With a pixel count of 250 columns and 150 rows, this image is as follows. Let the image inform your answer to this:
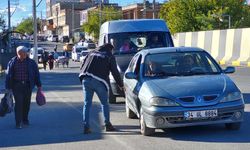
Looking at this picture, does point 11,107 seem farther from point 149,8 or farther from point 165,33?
point 149,8

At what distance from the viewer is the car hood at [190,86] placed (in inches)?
390

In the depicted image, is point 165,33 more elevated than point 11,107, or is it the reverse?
point 165,33

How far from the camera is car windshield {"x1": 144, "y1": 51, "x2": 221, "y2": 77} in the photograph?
36.3 ft

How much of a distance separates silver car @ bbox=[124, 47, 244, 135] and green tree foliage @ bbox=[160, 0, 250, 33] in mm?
48713

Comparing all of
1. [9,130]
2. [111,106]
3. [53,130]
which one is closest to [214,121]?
[53,130]

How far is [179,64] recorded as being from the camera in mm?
11234

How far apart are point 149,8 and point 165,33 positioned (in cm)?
9654

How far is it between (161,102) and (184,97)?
1.30 feet

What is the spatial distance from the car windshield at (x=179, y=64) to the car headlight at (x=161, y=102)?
1.15m

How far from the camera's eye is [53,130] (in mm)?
11719

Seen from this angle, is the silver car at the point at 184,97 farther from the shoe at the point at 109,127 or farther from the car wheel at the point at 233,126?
the shoe at the point at 109,127

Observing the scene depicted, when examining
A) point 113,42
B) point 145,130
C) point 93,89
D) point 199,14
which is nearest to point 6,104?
point 93,89

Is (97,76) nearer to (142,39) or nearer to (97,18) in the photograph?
(142,39)

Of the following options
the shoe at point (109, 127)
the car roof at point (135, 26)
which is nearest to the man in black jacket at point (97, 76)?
the shoe at point (109, 127)
